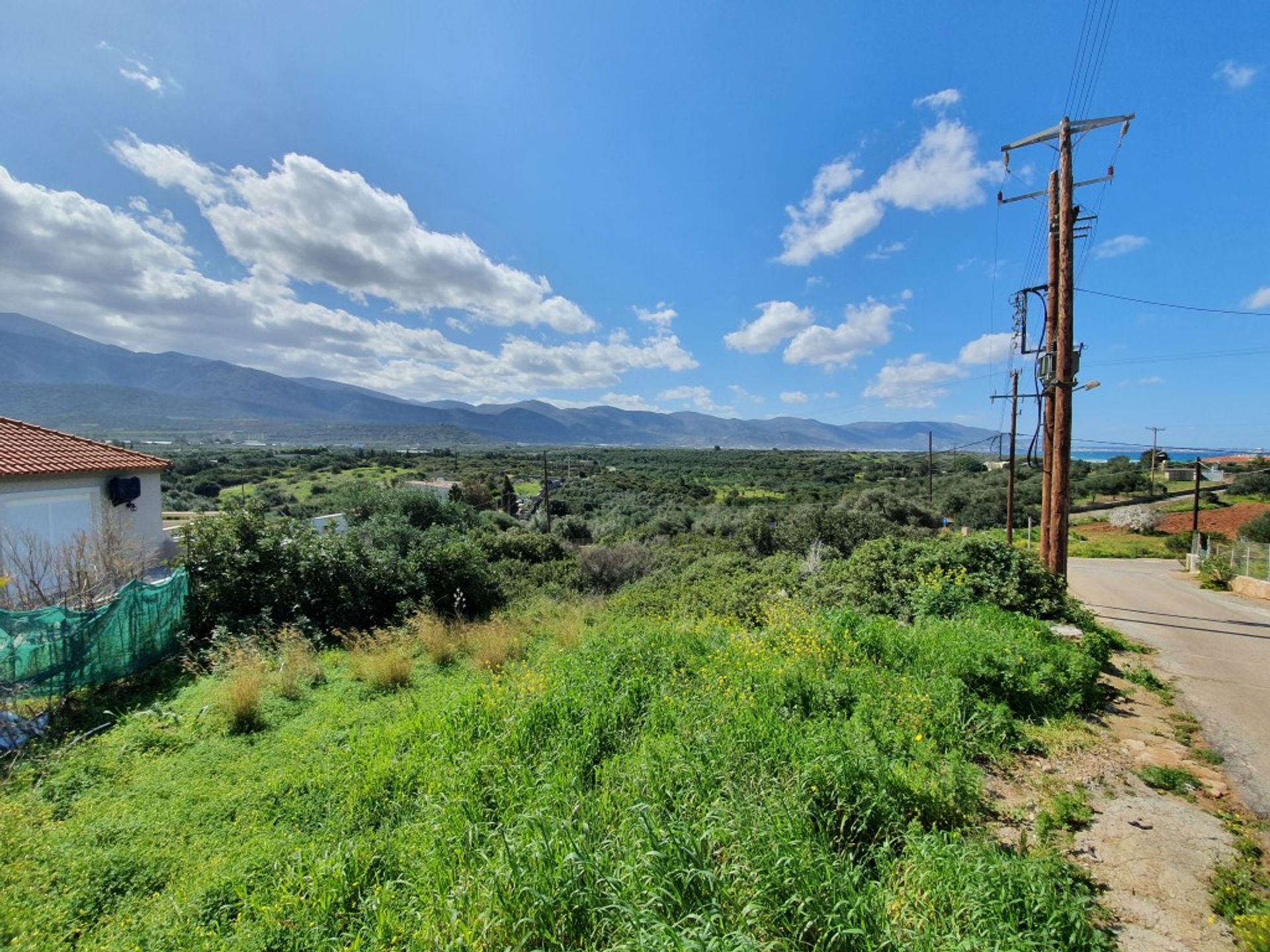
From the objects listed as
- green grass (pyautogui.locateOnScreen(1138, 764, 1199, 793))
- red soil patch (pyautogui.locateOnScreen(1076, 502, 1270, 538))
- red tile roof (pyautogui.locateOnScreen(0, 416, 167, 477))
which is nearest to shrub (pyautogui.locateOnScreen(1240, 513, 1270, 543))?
red soil patch (pyautogui.locateOnScreen(1076, 502, 1270, 538))

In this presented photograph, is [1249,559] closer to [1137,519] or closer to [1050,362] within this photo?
[1050,362]

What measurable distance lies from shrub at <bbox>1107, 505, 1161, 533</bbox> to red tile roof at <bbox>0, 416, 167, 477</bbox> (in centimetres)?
4810

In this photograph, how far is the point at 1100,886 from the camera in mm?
3117

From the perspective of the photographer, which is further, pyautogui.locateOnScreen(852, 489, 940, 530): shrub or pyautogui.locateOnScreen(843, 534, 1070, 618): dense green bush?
pyautogui.locateOnScreen(852, 489, 940, 530): shrub

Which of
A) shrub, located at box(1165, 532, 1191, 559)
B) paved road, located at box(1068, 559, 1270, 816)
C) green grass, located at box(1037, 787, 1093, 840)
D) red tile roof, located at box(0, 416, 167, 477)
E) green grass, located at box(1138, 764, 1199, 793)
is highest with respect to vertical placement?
red tile roof, located at box(0, 416, 167, 477)

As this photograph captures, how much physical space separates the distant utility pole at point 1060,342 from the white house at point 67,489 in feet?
63.8

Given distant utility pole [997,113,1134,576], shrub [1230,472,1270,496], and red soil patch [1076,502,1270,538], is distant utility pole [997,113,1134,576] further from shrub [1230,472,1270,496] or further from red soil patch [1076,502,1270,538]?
shrub [1230,472,1270,496]

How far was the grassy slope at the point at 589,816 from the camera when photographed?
106 inches

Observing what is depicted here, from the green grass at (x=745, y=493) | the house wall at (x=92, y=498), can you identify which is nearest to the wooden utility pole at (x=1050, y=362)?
the house wall at (x=92, y=498)

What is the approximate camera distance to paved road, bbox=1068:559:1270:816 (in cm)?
498

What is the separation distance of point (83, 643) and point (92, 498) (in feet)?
28.1

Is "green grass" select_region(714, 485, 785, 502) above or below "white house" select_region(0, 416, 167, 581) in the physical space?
below

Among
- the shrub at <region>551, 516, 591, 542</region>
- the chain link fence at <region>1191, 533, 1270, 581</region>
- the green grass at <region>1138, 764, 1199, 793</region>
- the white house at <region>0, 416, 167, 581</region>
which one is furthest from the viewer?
the shrub at <region>551, 516, 591, 542</region>

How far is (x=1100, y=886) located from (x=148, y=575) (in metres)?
16.2
